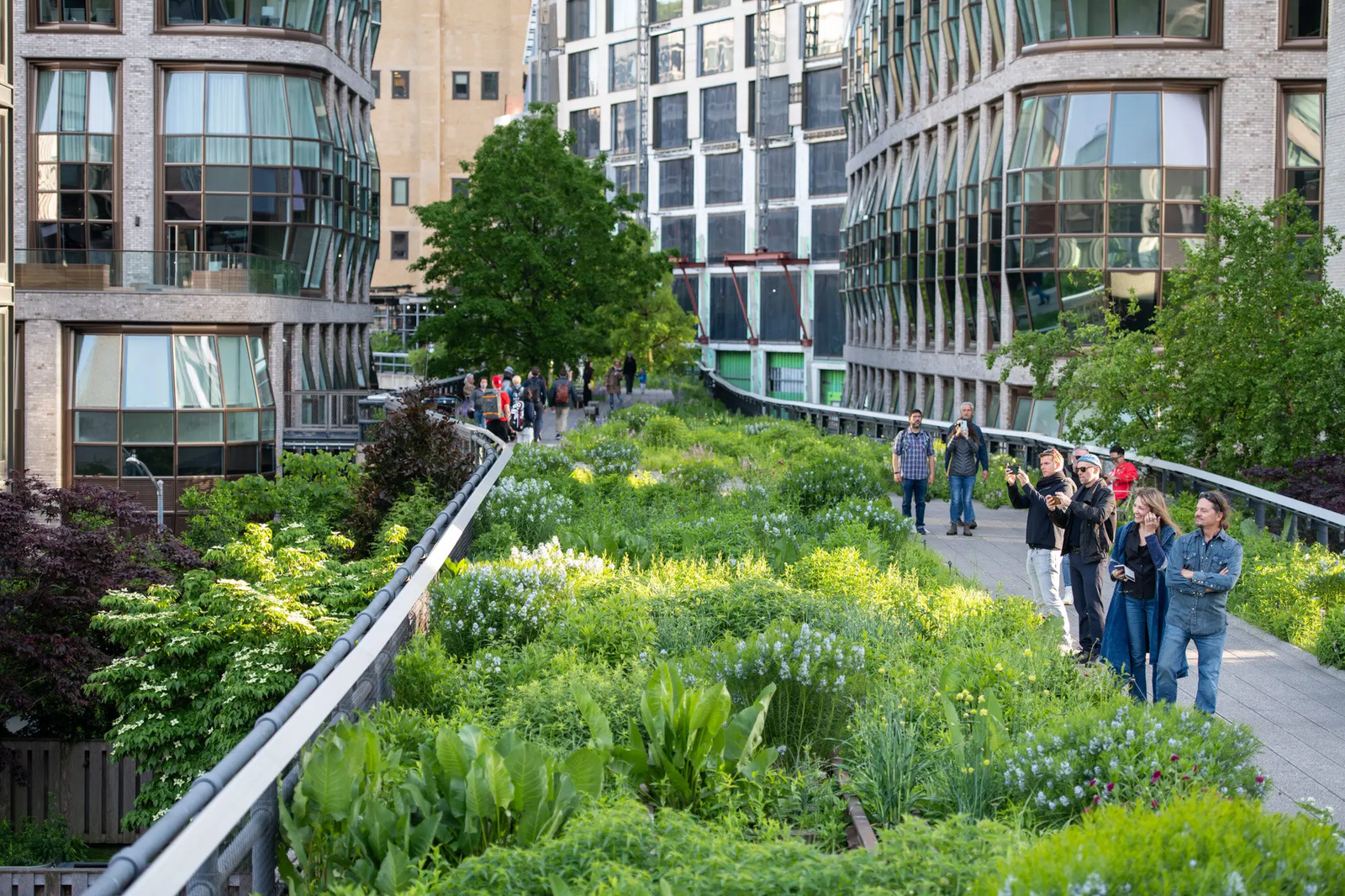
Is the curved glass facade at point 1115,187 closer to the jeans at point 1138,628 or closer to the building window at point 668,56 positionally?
the jeans at point 1138,628

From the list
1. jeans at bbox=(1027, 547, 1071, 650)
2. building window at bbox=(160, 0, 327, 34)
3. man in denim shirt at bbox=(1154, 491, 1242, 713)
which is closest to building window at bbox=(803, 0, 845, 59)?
building window at bbox=(160, 0, 327, 34)

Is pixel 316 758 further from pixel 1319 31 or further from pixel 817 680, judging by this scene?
pixel 1319 31

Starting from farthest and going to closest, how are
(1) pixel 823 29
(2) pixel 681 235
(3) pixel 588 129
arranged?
1. (3) pixel 588 129
2. (2) pixel 681 235
3. (1) pixel 823 29

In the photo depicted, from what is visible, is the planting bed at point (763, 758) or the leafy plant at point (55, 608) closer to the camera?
the planting bed at point (763, 758)

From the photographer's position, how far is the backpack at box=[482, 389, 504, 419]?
31.9m

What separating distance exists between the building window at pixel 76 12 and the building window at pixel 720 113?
55366mm

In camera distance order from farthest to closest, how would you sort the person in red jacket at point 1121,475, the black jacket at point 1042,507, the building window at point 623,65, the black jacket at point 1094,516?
the building window at point 623,65 < the person in red jacket at point 1121,475 < the black jacket at point 1042,507 < the black jacket at point 1094,516

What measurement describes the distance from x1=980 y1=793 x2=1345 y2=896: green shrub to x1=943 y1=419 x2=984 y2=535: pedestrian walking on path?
15844mm

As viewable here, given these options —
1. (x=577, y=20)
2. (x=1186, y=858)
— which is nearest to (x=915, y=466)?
(x=1186, y=858)

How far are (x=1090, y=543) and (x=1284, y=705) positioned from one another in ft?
6.46

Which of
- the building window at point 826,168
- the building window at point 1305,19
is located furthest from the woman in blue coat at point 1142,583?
the building window at point 826,168

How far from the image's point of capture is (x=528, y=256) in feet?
161

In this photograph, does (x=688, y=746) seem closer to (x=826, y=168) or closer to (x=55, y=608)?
(x=55, y=608)

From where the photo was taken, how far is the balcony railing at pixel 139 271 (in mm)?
41125
